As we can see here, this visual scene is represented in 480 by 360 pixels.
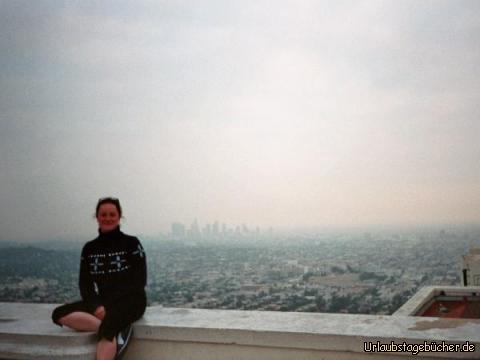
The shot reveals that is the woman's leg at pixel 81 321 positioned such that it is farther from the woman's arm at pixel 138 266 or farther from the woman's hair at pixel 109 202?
the woman's hair at pixel 109 202

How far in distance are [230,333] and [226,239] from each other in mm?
17235

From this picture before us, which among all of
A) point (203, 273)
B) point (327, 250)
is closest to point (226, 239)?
point (327, 250)

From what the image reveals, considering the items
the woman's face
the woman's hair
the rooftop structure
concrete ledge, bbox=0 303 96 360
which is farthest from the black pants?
the rooftop structure

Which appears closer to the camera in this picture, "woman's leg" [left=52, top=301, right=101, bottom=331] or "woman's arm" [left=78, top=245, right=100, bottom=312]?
"woman's leg" [left=52, top=301, right=101, bottom=331]

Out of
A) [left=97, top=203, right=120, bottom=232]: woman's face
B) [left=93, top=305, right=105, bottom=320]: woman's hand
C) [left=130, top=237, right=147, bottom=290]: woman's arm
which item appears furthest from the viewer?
[left=97, top=203, right=120, bottom=232]: woman's face

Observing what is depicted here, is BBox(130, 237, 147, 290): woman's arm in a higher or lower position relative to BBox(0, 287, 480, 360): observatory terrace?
higher

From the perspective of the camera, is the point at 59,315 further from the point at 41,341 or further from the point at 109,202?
the point at 109,202

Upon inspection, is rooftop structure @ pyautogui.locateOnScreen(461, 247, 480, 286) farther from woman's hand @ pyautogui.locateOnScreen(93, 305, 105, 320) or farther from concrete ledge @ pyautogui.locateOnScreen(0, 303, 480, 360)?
woman's hand @ pyautogui.locateOnScreen(93, 305, 105, 320)

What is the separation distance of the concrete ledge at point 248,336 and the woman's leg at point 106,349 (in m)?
0.13

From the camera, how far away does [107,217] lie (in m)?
3.61

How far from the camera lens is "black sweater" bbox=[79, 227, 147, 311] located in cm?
346

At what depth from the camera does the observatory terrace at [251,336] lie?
2807 millimetres

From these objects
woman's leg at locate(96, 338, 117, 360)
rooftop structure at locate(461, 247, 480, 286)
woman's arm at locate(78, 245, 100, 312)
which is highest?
woman's arm at locate(78, 245, 100, 312)

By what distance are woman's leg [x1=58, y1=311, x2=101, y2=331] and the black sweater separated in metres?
0.10
